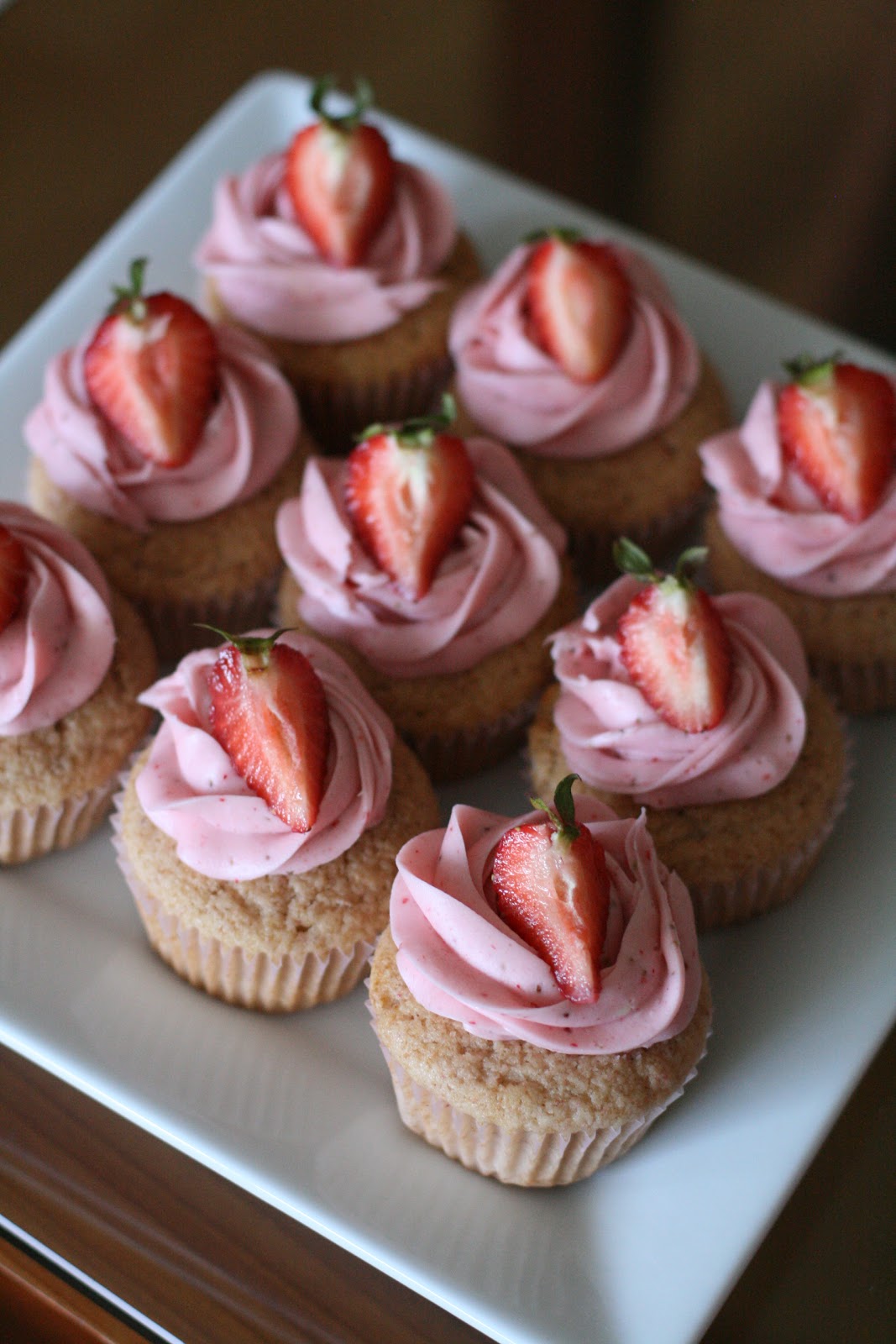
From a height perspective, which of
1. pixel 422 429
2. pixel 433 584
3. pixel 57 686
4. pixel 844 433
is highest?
pixel 844 433

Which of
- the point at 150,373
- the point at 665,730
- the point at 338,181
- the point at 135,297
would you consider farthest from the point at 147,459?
the point at 665,730

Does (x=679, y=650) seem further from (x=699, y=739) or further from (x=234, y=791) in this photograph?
(x=234, y=791)

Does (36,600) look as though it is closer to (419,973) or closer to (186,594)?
(186,594)

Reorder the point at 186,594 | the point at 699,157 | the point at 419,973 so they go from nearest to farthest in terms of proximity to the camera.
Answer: the point at 419,973
the point at 186,594
the point at 699,157

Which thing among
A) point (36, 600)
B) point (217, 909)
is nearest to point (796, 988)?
point (217, 909)

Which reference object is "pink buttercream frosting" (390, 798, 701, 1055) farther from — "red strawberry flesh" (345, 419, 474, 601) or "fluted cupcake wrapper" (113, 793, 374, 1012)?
"red strawberry flesh" (345, 419, 474, 601)

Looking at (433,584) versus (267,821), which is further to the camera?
Answer: (433,584)
